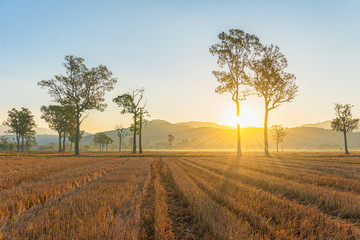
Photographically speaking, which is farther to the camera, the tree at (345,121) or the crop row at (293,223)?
the tree at (345,121)

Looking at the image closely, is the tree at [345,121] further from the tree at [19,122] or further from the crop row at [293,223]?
the tree at [19,122]

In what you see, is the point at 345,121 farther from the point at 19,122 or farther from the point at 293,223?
the point at 19,122

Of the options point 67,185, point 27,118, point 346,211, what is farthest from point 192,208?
point 27,118

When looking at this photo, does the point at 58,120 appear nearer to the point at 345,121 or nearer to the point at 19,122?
the point at 19,122

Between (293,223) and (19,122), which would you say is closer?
(293,223)

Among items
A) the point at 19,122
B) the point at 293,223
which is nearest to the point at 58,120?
the point at 19,122

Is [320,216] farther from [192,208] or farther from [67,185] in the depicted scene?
[67,185]

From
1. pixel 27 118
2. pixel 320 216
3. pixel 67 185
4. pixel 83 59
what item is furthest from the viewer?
pixel 27 118

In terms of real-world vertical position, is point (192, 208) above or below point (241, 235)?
below

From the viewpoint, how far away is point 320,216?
3.58m

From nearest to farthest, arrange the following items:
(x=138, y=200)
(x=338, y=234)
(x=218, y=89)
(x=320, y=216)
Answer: (x=338, y=234), (x=320, y=216), (x=138, y=200), (x=218, y=89)

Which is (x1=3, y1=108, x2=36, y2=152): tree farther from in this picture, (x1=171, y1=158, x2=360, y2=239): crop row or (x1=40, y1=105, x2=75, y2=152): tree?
(x1=171, y1=158, x2=360, y2=239): crop row

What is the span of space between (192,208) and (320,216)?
2733 mm

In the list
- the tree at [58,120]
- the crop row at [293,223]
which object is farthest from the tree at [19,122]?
the crop row at [293,223]
